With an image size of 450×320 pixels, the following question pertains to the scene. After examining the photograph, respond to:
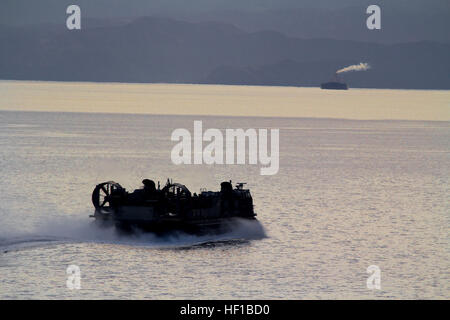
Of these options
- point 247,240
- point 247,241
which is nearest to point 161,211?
point 247,241

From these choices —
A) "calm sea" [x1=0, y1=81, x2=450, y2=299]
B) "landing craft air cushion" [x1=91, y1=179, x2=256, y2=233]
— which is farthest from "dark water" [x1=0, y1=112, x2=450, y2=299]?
"landing craft air cushion" [x1=91, y1=179, x2=256, y2=233]

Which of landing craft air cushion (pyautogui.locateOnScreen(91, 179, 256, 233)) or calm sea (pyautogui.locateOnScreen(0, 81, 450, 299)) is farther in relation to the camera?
landing craft air cushion (pyautogui.locateOnScreen(91, 179, 256, 233))

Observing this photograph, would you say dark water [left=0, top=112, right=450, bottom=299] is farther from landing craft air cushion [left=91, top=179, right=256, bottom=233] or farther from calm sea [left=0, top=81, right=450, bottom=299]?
landing craft air cushion [left=91, top=179, right=256, bottom=233]

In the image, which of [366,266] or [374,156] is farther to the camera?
[374,156]

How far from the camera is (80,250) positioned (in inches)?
2586

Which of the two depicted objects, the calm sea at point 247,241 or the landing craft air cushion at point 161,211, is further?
the landing craft air cushion at point 161,211

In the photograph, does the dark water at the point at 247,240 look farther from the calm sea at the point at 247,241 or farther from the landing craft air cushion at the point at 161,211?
the landing craft air cushion at the point at 161,211

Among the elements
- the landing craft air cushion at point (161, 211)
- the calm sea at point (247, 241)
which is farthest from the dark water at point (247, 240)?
the landing craft air cushion at point (161, 211)

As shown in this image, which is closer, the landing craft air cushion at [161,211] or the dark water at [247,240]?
the dark water at [247,240]

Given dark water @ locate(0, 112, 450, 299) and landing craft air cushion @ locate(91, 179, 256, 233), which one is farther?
landing craft air cushion @ locate(91, 179, 256, 233)

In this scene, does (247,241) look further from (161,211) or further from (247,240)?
(161,211)
